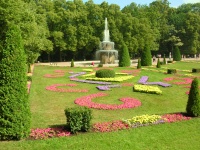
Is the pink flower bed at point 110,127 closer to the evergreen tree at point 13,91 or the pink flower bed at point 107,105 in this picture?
the evergreen tree at point 13,91

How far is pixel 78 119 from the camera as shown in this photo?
8195 mm

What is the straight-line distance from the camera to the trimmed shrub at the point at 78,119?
8.16m

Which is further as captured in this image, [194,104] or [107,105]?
[107,105]

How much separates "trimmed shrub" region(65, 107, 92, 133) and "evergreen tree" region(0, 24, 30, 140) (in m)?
1.31

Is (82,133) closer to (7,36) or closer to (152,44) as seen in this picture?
(7,36)

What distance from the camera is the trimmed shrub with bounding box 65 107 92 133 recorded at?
26.8 feet

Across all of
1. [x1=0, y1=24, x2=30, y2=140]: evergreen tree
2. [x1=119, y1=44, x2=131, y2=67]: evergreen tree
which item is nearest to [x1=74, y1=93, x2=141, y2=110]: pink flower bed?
[x1=0, y1=24, x2=30, y2=140]: evergreen tree

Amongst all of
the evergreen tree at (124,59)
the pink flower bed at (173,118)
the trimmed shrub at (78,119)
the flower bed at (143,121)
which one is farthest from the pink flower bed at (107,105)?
the evergreen tree at (124,59)

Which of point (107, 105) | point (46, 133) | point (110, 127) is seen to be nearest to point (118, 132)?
point (110, 127)

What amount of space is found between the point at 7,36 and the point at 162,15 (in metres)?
62.2

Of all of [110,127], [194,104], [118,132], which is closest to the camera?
[118,132]

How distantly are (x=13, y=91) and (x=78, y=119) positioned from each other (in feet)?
7.22

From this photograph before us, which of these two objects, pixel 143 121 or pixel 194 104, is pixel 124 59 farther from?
pixel 143 121

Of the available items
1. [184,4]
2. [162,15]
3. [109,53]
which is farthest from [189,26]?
[109,53]
